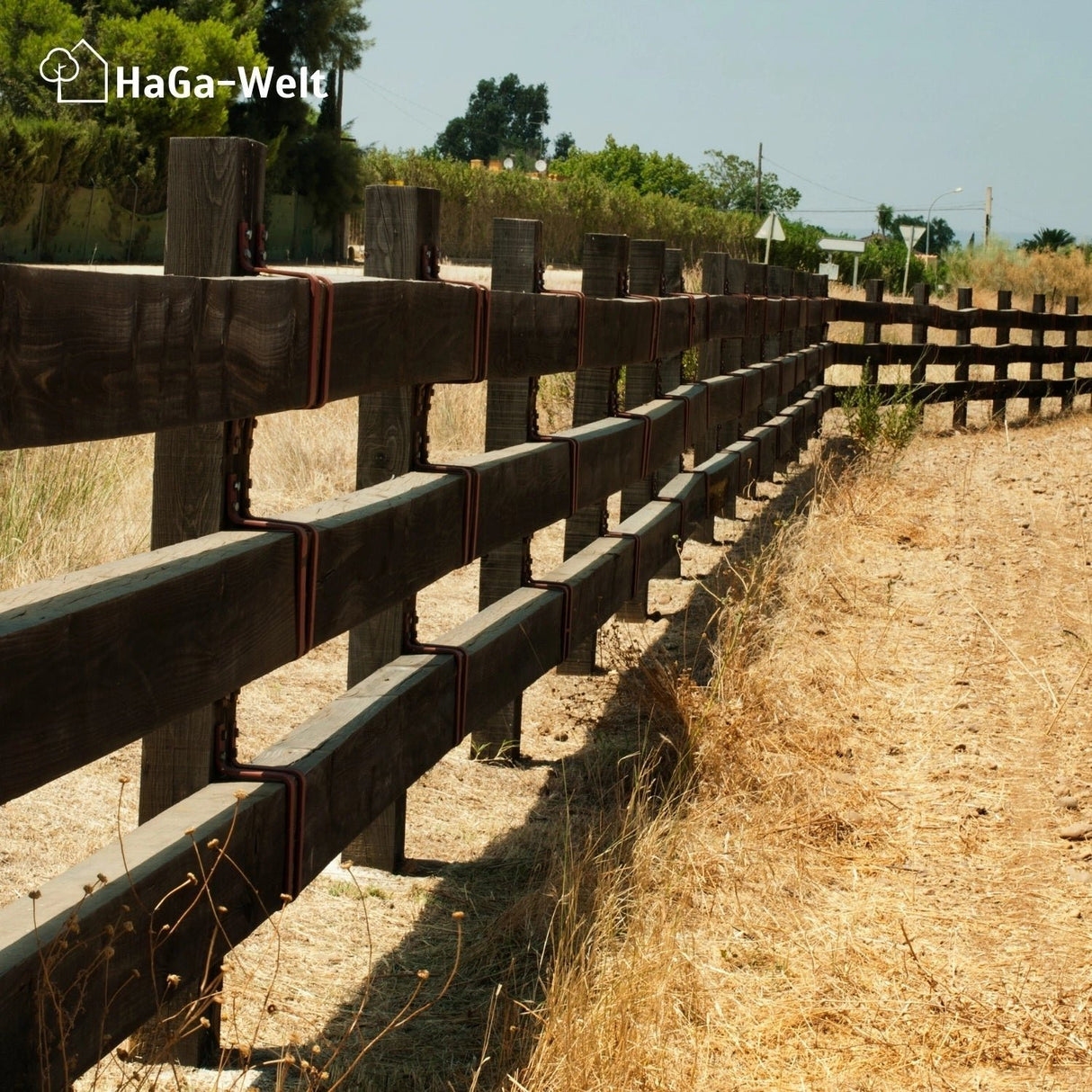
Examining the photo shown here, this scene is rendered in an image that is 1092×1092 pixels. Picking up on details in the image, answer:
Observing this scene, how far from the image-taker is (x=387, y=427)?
11.1 ft

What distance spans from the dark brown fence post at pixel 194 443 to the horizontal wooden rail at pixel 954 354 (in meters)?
10.7

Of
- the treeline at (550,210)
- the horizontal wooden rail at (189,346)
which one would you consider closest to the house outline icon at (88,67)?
the treeline at (550,210)

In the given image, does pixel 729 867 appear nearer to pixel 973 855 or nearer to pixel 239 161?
pixel 973 855

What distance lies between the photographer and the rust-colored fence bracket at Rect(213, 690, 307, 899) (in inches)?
95.5

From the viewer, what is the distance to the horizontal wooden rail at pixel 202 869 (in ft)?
5.82

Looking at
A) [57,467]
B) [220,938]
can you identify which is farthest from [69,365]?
[57,467]

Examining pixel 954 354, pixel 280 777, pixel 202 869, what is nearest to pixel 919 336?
pixel 954 354

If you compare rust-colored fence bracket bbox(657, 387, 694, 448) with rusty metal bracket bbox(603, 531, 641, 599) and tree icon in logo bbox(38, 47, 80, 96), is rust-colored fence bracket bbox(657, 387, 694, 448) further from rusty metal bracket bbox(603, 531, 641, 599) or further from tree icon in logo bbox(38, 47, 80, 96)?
tree icon in logo bbox(38, 47, 80, 96)

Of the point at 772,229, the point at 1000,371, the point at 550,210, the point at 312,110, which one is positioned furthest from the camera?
the point at 550,210

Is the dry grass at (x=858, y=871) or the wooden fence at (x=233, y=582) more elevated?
the wooden fence at (x=233, y=582)

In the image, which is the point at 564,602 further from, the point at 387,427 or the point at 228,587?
the point at 228,587

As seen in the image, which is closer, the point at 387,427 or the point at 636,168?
the point at 387,427

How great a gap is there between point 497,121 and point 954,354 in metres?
173

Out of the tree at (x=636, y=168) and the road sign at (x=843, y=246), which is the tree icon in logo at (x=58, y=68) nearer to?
the road sign at (x=843, y=246)
